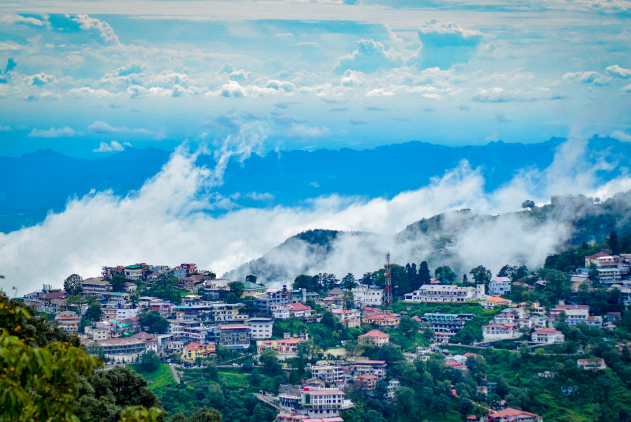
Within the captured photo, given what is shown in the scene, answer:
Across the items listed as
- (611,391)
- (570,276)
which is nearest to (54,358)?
(611,391)

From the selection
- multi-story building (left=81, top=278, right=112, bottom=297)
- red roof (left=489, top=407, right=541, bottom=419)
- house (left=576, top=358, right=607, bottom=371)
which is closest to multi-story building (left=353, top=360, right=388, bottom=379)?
red roof (left=489, top=407, right=541, bottom=419)

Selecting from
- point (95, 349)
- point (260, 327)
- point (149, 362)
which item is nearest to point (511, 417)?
point (260, 327)

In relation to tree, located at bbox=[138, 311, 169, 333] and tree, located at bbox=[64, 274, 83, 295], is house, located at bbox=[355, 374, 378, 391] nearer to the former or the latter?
tree, located at bbox=[138, 311, 169, 333]

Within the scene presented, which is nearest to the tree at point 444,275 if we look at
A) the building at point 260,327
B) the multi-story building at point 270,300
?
the multi-story building at point 270,300

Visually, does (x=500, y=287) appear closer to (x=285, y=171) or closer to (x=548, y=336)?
(x=548, y=336)

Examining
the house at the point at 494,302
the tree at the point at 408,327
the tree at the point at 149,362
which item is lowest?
the tree at the point at 149,362

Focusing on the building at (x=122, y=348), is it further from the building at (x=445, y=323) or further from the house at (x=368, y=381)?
the building at (x=445, y=323)

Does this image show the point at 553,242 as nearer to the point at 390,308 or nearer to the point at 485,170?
the point at 390,308
